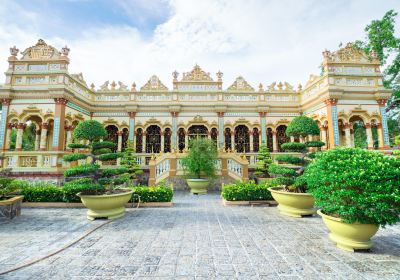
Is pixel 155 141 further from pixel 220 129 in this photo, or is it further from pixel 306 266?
pixel 306 266

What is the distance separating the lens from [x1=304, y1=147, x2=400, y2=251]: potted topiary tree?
10.9 feet

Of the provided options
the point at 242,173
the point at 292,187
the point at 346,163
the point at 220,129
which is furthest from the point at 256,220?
the point at 220,129

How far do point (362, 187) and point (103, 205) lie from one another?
609 centimetres

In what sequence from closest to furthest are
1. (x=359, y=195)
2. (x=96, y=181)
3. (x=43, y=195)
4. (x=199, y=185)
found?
1. (x=359, y=195)
2. (x=96, y=181)
3. (x=43, y=195)
4. (x=199, y=185)

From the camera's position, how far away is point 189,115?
15.3m

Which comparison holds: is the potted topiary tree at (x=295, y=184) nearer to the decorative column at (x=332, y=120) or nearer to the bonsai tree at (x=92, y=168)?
the bonsai tree at (x=92, y=168)

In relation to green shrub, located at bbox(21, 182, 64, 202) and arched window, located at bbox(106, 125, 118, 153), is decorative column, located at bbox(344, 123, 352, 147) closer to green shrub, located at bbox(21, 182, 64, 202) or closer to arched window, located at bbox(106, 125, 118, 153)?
green shrub, located at bbox(21, 182, 64, 202)

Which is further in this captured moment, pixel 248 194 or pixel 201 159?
pixel 201 159

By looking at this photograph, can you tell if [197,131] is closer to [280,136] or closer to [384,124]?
[280,136]

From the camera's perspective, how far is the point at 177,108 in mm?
15023

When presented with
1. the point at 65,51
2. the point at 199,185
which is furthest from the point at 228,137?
the point at 65,51

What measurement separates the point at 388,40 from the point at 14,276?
25249 mm

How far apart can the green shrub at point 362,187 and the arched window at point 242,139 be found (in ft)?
37.6

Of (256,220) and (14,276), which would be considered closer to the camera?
(14,276)
